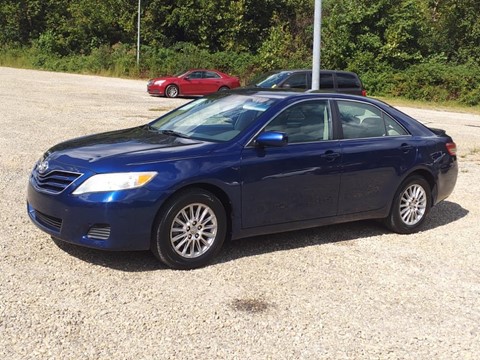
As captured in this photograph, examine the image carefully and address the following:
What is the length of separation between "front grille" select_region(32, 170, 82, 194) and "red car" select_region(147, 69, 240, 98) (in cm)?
2093

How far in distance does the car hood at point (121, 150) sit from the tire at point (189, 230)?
410 millimetres

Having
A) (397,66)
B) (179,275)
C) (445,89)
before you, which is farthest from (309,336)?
(397,66)

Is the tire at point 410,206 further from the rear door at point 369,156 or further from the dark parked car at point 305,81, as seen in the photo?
the dark parked car at point 305,81

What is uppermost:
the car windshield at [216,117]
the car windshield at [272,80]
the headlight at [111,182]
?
the car windshield at [272,80]

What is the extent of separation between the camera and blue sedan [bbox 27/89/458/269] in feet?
15.6

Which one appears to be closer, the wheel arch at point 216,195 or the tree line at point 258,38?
the wheel arch at point 216,195

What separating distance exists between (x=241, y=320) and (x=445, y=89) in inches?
1237

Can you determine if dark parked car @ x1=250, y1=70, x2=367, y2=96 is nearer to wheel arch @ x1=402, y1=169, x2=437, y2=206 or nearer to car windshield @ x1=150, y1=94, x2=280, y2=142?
wheel arch @ x1=402, y1=169, x2=437, y2=206

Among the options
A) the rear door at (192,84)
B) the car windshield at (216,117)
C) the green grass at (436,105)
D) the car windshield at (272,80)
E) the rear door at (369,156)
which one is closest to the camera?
the car windshield at (216,117)

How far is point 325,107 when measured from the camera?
606 cm

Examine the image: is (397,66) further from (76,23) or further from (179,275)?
(179,275)

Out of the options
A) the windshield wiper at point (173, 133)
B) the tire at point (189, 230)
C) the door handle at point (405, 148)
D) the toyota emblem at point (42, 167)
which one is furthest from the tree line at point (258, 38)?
the toyota emblem at point (42, 167)

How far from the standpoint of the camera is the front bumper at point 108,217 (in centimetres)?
466

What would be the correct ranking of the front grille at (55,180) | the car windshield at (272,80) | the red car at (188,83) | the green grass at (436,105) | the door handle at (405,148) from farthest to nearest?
1. the green grass at (436,105)
2. the red car at (188,83)
3. the car windshield at (272,80)
4. the door handle at (405,148)
5. the front grille at (55,180)
